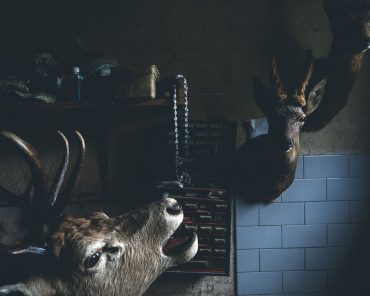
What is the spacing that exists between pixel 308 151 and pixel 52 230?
206 centimetres

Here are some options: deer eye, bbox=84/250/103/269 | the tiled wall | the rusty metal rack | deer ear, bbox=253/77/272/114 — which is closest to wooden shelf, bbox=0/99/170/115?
the rusty metal rack

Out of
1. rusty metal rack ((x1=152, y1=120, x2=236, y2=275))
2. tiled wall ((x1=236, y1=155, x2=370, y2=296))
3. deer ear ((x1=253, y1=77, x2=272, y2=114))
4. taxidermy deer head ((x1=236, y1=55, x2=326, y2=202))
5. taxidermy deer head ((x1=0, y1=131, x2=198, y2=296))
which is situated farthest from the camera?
tiled wall ((x1=236, y1=155, x2=370, y2=296))

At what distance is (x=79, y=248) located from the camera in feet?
7.84

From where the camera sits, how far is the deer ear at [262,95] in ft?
10.7

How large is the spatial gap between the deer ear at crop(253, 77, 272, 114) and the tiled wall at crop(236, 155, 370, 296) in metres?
0.62

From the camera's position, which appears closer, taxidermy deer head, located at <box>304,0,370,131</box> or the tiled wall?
taxidermy deer head, located at <box>304,0,370,131</box>

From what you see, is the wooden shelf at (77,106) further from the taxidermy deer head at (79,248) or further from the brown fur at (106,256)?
the brown fur at (106,256)

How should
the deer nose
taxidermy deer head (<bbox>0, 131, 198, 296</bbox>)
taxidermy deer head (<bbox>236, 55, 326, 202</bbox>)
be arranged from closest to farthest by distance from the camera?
taxidermy deer head (<bbox>0, 131, 198, 296</bbox>) → the deer nose → taxidermy deer head (<bbox>236, 55, 326, 202</bbox>)

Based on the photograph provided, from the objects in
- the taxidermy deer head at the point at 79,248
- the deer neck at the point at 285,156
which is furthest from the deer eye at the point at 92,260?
the deer neck at the point at 285,156

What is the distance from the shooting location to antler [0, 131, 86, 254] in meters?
2.38

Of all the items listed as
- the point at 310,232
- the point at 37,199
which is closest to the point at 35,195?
the point at 37,199

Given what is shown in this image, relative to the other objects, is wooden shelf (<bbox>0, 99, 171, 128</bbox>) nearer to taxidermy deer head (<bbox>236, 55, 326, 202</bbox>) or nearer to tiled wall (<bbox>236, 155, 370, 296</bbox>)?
taxidermy deer head (<bbox>236, 55, 326, 202</bbox>)

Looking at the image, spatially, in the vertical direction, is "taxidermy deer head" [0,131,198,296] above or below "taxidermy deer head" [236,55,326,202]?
below

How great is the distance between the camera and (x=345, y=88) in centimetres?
345
